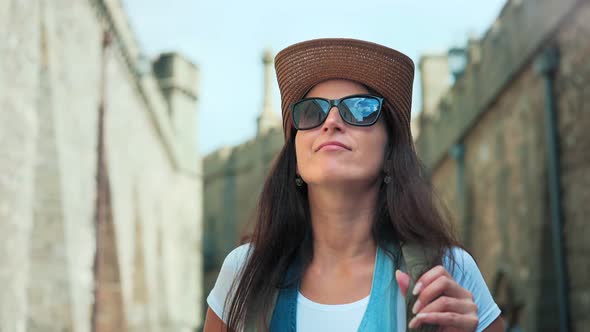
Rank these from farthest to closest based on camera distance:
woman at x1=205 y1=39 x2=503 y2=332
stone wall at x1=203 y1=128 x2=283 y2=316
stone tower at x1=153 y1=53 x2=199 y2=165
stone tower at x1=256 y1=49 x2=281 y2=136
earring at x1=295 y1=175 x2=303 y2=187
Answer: stone tower at x1=256 y1=49 x2=281 y2=136 < stone wall at x1=203 y1=128 x2=283 y2=316 < stone tower at x1=153 y1=53 x2=199 y2=165 < earring at x1=295 y1=175 x2=303 y2=187 < woman at x1=205 y1=39 x2=503 y2=332

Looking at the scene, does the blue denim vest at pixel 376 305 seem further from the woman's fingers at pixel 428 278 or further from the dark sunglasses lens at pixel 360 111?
the dark sunglasses lens at pixel 360 111

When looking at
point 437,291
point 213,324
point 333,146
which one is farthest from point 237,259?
point 437,291

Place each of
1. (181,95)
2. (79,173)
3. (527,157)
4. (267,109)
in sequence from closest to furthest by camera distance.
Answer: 1. (79,173)
2. (527,157)
3. (181,95)
4. (267,109)

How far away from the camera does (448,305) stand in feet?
6.01

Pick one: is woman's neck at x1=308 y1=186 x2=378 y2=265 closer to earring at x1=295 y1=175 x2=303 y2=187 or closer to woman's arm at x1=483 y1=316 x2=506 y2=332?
earring at x1=295 y1=175 x2=303 y2=187

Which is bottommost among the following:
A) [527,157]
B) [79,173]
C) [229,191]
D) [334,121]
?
[334,121]

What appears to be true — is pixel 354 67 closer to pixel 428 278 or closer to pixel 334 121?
pixel 334 121

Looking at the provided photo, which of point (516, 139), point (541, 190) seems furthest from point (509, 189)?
point (541, 190)

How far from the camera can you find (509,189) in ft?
44.0

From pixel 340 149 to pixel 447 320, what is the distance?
0.51 meters

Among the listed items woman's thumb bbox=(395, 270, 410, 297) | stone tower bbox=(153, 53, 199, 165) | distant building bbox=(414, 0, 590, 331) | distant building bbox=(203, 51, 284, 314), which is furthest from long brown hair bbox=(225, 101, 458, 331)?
distant building bbox=(203, 51, 284, 314)

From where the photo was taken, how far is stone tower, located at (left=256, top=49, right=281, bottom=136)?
33.8 m

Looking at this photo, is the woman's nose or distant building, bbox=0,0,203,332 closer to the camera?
the woman's nose

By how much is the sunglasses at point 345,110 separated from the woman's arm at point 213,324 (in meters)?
0.49
